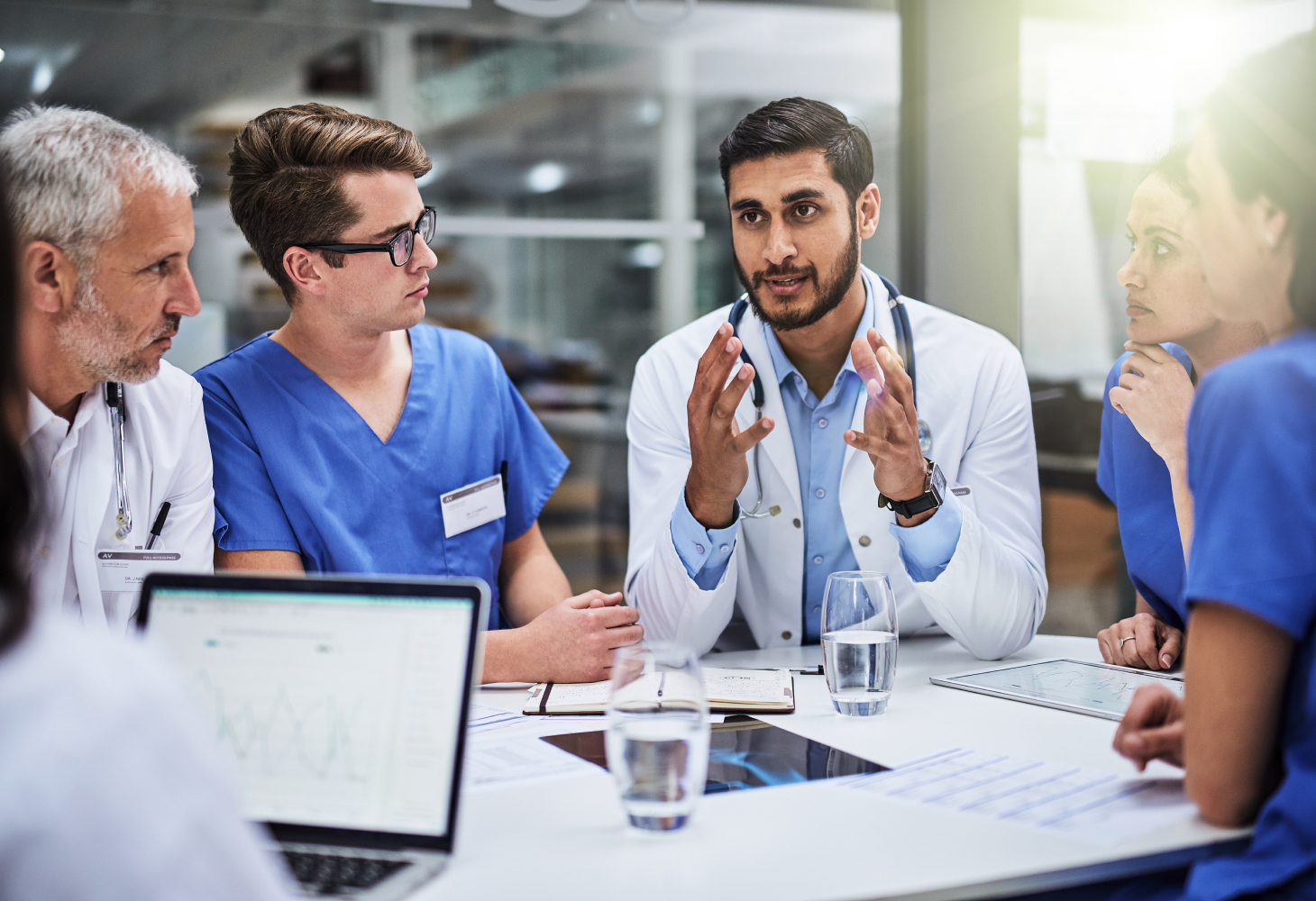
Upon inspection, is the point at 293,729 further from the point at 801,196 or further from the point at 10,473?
the point at 801,196

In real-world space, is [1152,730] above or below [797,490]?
below

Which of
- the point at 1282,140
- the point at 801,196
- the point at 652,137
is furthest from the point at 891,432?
the point at 652,137

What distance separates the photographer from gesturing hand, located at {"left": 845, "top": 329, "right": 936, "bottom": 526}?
1.78 metres

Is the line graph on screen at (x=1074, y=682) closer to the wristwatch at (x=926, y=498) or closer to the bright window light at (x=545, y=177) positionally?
the wristwatch at (x=926, y=498)

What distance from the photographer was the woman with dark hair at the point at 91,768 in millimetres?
550

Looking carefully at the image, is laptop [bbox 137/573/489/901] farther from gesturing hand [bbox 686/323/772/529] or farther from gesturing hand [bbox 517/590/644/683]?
gesturing hand [bbox 686/323/772/529]

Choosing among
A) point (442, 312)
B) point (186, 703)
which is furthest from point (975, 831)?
point (442, 312)

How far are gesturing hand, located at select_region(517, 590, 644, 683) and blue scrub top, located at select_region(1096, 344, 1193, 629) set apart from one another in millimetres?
945

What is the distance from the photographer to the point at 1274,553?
3.39ft

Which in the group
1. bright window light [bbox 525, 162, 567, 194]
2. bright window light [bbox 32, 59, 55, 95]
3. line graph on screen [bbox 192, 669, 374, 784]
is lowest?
line graph on screen [bbox 192, 669, 374, 784]

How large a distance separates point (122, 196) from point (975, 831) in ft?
4.97

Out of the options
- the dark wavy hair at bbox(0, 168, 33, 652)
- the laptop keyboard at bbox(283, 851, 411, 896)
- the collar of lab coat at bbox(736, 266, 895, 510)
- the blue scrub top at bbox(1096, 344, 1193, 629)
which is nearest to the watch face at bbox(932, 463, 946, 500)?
the collar of lab coat at bbox(736, 266, 895, 510)

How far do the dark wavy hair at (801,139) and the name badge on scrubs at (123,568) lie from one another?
1373 mm

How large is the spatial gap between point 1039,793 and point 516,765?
24.2 inches
